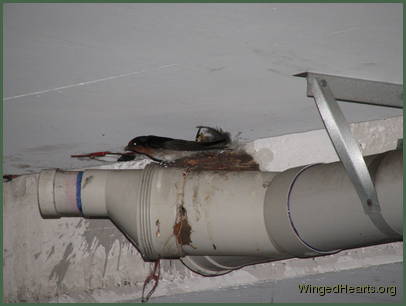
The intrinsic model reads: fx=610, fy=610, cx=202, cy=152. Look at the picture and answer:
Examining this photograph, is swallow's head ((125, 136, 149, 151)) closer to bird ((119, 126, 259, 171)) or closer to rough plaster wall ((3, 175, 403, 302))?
bird ((119, 126, 259, 171))

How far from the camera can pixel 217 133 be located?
5.02 ft

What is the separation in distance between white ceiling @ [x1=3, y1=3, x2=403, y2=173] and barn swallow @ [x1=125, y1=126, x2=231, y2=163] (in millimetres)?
27

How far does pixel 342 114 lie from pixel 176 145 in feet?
1.65

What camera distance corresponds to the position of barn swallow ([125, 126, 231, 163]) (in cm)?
154

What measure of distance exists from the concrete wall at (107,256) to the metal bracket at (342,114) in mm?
211

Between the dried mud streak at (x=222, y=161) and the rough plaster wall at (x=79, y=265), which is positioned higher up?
the dried mud streak at (x=222, y=161)

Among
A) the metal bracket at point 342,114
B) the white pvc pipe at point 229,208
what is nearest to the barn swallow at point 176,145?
the white pvc pipe at point 229,208

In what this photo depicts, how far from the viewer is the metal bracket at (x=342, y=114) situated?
1141mm

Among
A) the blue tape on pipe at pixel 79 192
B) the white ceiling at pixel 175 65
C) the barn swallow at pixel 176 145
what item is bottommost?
the blue tape on pipe at pixel 79 192

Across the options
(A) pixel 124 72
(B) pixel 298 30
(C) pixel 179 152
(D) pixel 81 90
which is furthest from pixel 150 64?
(C) pixel 179 152

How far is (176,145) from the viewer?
1.56m

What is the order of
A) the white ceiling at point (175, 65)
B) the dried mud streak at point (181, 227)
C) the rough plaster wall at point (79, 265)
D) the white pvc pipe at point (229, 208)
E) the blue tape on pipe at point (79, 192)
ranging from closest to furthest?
the white ceiling at point (175, 65) → the white pvc pipe at point (229, 208) → the dried mud streak at point (181, 227) → the blue tape on pipe at point (79, 192) → the rough plaster wall at point (79, 265)

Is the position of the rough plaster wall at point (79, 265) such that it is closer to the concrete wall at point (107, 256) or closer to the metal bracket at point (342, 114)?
the concrete wall at point (107, 256)

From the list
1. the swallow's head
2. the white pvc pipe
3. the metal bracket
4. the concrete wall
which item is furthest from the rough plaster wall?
the metal bracket
